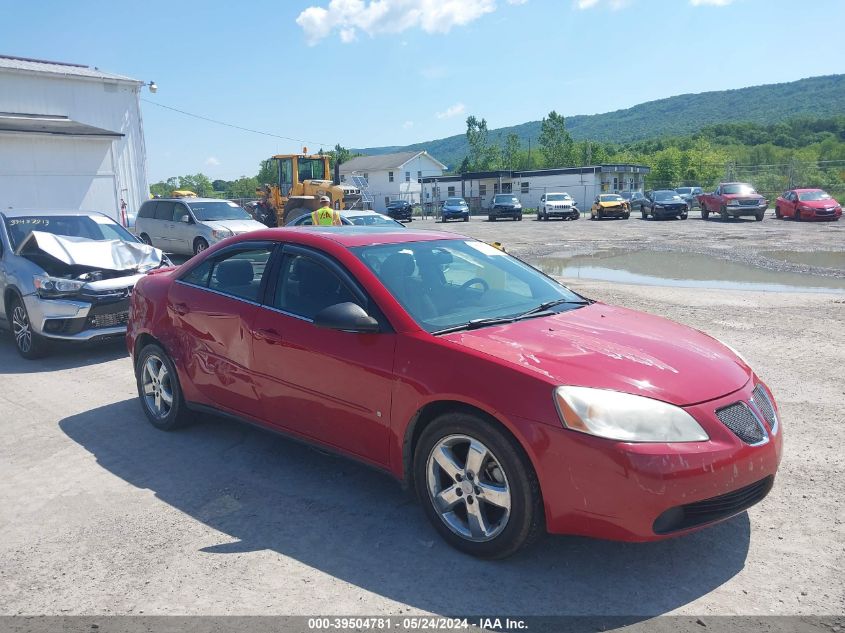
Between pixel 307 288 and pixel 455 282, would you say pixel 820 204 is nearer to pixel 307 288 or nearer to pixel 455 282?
pixel 455 282

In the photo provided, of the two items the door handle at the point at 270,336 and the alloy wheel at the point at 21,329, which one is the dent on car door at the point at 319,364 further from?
the alloy wheel at the point at 21,329

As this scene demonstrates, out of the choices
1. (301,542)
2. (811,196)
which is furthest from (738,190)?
(301,542)

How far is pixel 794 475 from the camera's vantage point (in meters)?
4.39

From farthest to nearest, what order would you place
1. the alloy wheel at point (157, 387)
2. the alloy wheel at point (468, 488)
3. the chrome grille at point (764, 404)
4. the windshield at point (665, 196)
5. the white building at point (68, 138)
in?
1. the windshield at point (665, 196)
2. the white building at point (68, 138)
3. the alloy wheel at point (157, 387)
4. the chrome grille at point (764, 404)
5. the alloy wheel at point (468, 488)

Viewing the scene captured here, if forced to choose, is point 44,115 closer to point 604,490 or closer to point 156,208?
point 156,208

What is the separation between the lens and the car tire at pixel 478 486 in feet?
10.7

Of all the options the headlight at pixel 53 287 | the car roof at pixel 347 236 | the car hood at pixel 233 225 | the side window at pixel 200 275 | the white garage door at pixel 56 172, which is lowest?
the headlight at pixel 53 287

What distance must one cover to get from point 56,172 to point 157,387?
21.3 meters

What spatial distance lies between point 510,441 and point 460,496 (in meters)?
0.46

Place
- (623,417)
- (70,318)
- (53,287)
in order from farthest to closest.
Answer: (53,287) < (70,318) < (623,417)

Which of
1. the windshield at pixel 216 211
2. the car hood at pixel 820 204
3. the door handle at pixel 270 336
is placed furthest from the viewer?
the car hood at pixel 820 204

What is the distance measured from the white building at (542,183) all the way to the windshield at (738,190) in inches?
1006

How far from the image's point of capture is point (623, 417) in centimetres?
311

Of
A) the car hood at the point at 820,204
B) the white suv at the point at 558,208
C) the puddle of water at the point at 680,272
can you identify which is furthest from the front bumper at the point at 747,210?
the puddle of water at the point at 680,272
